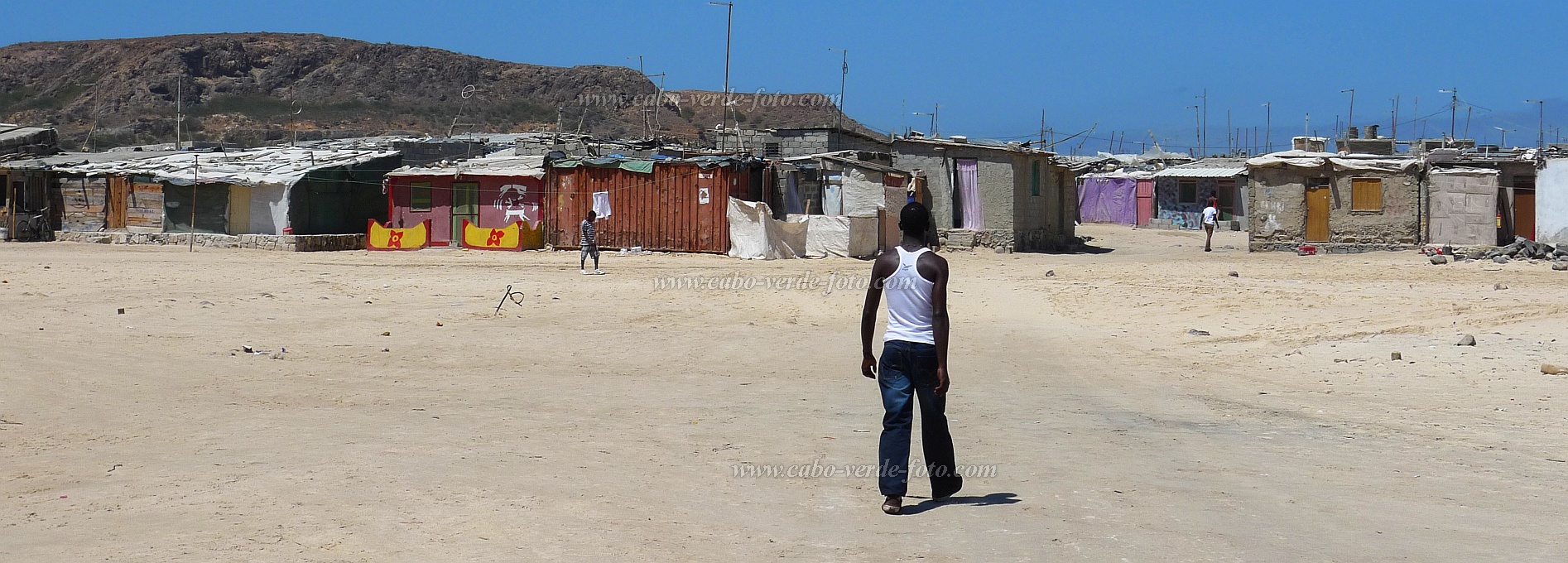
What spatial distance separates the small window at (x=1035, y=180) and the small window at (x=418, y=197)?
48.0 ft

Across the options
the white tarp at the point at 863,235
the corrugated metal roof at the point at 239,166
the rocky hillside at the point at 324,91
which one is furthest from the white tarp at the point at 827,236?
the rocky hillside at the point at 324,91

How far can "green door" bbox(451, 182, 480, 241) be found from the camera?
30500 millimetres

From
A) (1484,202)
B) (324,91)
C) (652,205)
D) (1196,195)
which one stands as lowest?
(652,205)

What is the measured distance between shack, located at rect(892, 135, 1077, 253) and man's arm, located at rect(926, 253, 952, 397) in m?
24.4

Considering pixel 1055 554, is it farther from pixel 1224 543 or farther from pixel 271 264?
pixel 271 264

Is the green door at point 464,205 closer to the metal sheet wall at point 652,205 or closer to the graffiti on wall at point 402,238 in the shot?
the graffiti on wall at point 402,238

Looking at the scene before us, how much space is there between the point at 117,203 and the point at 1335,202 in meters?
29.8

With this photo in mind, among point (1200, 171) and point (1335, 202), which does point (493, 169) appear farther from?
point (1200, 171)

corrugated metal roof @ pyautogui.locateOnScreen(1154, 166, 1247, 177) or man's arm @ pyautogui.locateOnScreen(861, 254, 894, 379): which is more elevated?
corrugated metal roof @ pyautogui.locateOnScreen(1154, 166, 1247, 177)

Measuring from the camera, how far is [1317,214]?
28.4 meters

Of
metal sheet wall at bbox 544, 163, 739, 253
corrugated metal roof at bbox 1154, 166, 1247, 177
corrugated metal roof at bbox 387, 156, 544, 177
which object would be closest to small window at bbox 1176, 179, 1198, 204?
corrugated metal roof at bbox 1154, 166, 1247, 177

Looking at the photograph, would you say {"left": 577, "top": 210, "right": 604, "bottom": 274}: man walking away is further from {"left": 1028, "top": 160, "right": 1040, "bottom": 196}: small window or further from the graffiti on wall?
{"left": 1028, "top": 160, "right": 1040, "bottom": 196}: small window

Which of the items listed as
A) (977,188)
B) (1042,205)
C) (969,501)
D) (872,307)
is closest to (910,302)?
(872,307)

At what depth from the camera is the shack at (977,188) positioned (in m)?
29.9
